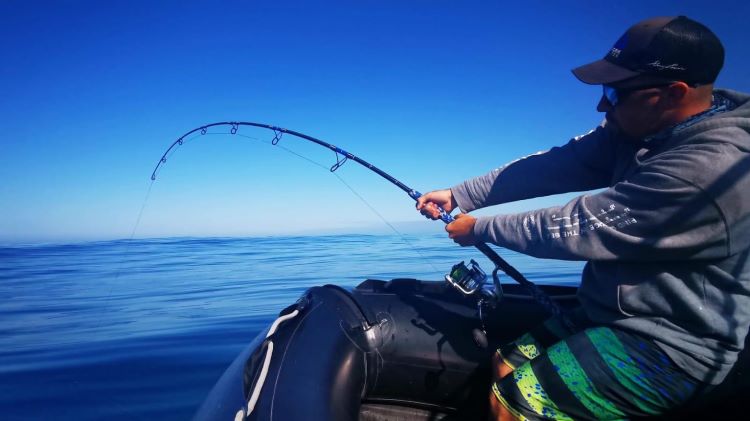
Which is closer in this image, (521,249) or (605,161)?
(521,249)

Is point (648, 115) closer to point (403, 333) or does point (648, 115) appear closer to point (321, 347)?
point (403, 333)

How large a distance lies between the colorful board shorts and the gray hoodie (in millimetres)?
54

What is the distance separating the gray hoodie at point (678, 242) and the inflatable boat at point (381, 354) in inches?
33.8

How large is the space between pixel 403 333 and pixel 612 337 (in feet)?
3.87

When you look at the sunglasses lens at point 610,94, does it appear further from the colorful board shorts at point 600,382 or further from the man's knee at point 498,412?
the man's knee at point 498,412

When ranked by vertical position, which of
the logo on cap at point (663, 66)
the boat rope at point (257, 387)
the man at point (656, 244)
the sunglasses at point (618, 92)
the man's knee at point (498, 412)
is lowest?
the man's knee at point (498, 412)

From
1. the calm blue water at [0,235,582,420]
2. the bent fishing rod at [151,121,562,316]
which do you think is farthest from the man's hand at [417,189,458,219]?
the calm blue water at [0,235,582,420]

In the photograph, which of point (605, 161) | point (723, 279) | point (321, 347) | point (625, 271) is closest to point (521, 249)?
point (625, 271)

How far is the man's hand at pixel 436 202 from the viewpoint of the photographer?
2.58m

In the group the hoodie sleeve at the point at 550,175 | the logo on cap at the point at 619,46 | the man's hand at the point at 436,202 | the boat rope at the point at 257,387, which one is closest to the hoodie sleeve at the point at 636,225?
the logo on cap at the point at 619,46

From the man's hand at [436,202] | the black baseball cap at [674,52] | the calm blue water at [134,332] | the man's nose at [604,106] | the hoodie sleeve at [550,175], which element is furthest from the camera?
the calm blue water at [134,332]

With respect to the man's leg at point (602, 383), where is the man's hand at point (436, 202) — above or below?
above

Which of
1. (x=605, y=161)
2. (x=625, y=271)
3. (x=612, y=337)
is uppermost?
(x=605, y=161)

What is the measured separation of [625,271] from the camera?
1.35 metres
